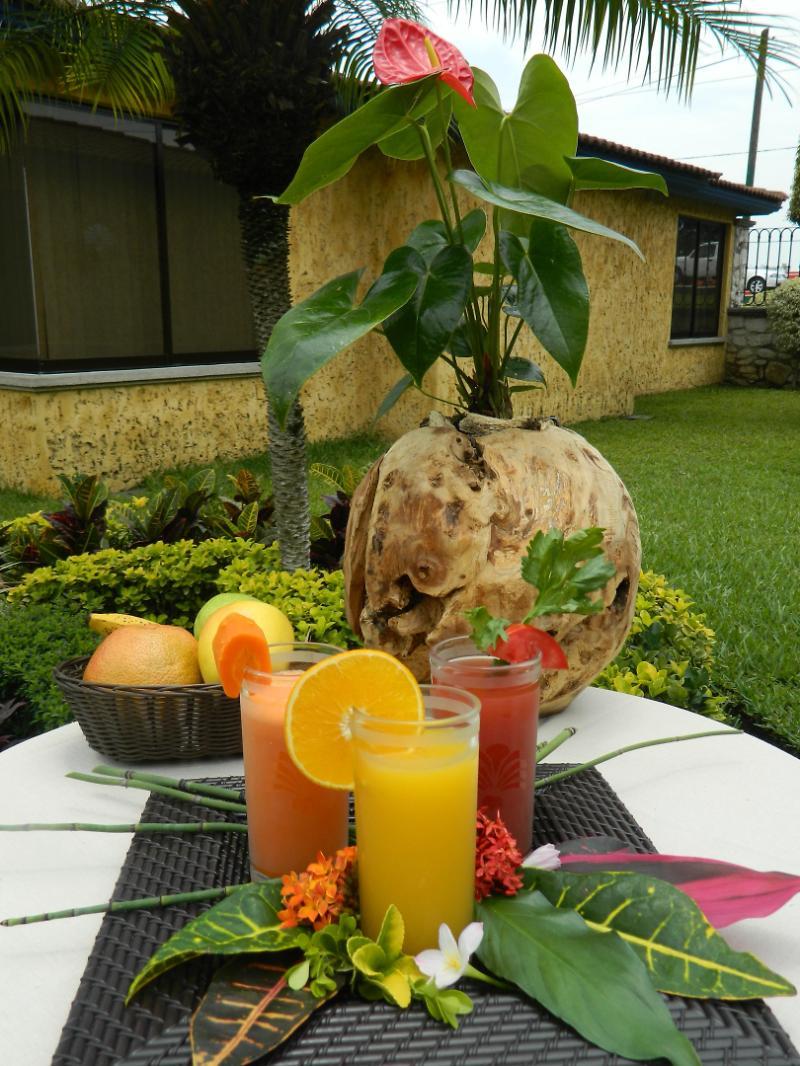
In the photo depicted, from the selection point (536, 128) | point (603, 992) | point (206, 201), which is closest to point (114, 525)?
point (536, 128)

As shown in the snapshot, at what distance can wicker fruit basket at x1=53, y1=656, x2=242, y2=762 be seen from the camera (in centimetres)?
139

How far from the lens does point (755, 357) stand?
13406 mm

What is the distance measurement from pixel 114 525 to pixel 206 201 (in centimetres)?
454

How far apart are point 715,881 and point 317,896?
0.44 m

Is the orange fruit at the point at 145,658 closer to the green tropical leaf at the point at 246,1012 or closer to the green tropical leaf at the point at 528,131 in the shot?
the green tropical leaf at the point at 246,1012

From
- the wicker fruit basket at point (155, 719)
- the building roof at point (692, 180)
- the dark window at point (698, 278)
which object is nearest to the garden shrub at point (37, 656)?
the wicker fruit basket at point (155, 719)

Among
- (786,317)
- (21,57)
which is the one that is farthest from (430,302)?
(786,317)

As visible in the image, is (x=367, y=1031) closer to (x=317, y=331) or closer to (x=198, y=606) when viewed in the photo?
(x=317, y=331)

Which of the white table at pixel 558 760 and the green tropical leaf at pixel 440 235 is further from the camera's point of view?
the green tropical leaf at pixel 440 235

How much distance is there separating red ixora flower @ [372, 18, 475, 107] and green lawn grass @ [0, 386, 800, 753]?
2436mm

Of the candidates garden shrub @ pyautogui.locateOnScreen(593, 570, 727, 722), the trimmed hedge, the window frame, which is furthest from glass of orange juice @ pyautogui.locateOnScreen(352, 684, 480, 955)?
the window frame

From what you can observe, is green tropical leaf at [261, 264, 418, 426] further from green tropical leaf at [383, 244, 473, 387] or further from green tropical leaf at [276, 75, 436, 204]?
green tropical leaf at [276, 75, 436, 204]

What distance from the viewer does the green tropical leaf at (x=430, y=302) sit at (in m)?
1.37

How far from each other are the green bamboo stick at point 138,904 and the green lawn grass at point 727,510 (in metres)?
2.40
